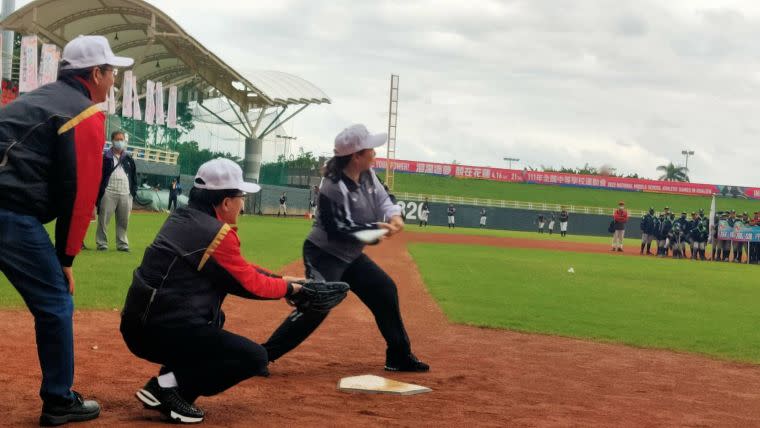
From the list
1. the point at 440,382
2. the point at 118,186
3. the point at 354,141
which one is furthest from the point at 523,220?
the point at 354,141

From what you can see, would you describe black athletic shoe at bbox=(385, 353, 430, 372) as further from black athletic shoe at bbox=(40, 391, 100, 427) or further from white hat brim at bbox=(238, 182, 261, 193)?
black athletic shoe at bbox=(40, 391, 100, 427)

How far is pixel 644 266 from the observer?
85.4 ft

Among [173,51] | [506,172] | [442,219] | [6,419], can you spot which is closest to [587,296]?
[6,419]

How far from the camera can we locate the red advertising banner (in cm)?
9362

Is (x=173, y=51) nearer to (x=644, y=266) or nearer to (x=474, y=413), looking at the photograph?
(x=644, y=266)

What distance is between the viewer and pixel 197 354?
16.9ft

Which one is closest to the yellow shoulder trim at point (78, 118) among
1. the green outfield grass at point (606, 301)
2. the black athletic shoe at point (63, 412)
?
the black athletic shoe at point (63, 412)

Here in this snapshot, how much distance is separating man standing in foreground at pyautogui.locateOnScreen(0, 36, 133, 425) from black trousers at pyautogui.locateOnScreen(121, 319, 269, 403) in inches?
17.4

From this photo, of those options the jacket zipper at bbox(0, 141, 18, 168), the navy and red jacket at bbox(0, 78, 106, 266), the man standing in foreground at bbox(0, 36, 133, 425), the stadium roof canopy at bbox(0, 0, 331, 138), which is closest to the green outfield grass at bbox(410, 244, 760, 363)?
the man standing in foreground at bbox(0, 36, 133, 425)

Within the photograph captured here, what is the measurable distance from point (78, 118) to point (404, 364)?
3.61m

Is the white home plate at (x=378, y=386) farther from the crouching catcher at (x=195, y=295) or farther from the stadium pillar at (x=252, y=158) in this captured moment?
the stadium pillar at (x=252, y=158)

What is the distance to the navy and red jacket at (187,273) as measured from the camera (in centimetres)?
493

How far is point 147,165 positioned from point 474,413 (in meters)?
43.0

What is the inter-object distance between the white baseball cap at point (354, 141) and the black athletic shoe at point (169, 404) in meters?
2.42
